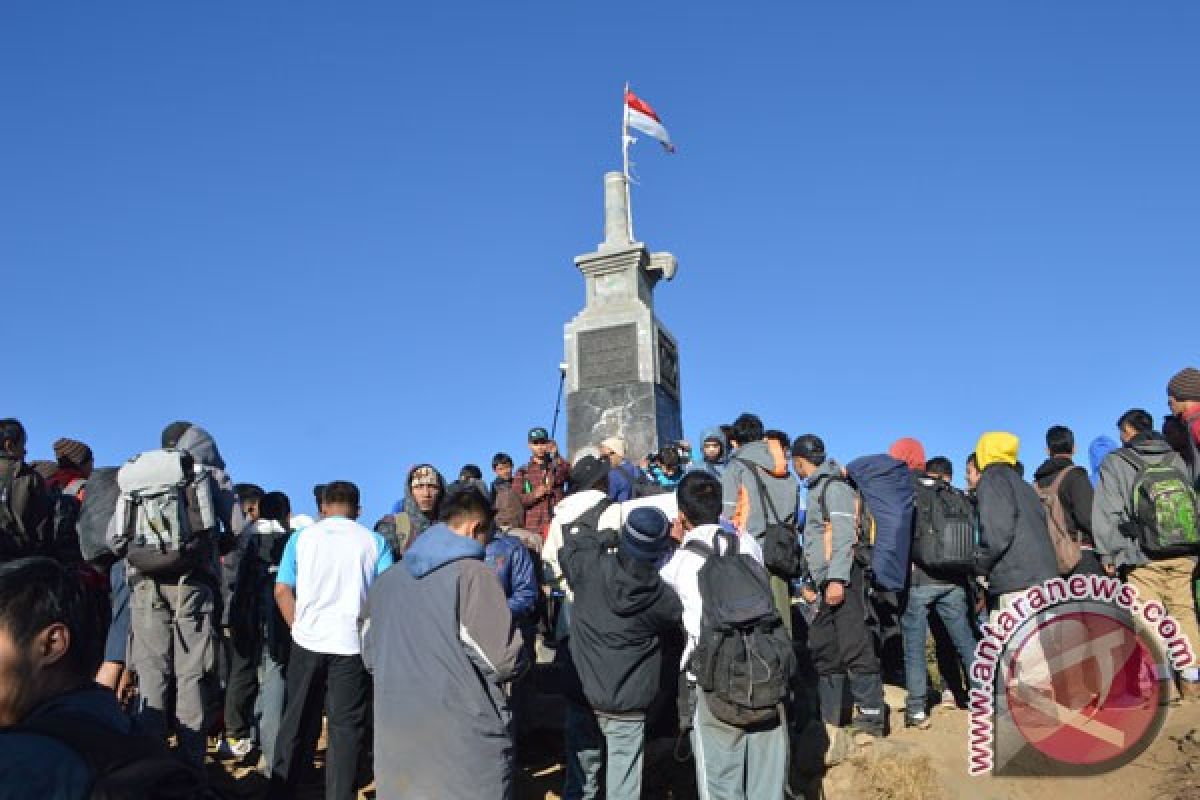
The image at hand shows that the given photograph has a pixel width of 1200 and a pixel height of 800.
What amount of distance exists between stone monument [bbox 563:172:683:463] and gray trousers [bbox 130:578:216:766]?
27.1 ft

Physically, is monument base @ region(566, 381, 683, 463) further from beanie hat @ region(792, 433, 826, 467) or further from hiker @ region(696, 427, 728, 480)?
beanie hat @ region(792, 433, 826, 467)

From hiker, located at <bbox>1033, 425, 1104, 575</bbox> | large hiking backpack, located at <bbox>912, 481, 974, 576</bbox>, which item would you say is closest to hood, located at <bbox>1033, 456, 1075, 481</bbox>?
hiker, located at <bbox>1033, 425, 1104, 575</bbox>

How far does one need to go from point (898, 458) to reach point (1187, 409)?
2141 millimetres

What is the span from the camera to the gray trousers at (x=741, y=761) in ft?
15.0

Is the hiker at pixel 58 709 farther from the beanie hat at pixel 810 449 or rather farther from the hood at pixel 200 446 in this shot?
the beanie hat at pixel 810 449

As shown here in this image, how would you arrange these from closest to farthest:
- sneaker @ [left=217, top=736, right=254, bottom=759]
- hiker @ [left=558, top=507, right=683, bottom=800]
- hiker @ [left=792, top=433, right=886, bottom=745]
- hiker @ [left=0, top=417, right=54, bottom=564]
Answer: hiker @ [left=558, top=507, right=683, bottom=800] < hiker @ [left=0, top=417, right=54, bottom=564] < hiker @ [left=792, top=433, right=886, bottom=745] < sneaker @ [left=217, top=736, right=254, bottom=759]

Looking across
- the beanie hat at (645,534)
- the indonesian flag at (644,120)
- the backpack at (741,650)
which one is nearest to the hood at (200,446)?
Answer: the beanie hat at (645,534)

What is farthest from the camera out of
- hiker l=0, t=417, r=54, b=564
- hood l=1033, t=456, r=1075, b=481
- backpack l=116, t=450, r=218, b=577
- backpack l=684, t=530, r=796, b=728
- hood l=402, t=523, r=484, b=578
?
hood l=1033, t=456, r=1075, b=481

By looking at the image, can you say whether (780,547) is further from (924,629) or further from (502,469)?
(502,469)

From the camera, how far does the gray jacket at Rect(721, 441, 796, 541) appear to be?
6719 millimetres

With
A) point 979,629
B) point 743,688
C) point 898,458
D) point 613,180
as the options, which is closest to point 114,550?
point 743,688

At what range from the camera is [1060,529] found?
6980 millimetres

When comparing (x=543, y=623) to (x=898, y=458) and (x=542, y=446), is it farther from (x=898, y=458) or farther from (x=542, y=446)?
(x=898, y=458)

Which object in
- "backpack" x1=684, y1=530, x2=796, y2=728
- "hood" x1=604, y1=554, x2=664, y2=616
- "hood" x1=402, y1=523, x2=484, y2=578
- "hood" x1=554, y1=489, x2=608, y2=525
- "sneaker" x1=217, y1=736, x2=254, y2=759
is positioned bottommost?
"sneaker" x1=217, y1=736, x2=254, y2=759
